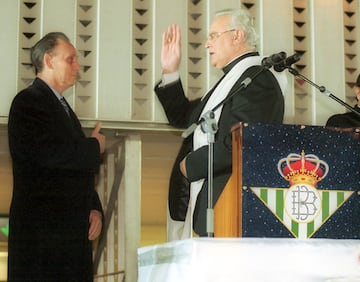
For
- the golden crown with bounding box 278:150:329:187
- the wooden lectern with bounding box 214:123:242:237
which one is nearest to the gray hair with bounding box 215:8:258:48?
the wooden lectern with bounding box 214:123:242:237

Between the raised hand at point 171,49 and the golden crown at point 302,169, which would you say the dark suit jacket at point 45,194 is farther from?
the golden crown at point 302,169

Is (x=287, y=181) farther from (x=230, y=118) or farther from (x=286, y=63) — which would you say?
(x=230, y=118)

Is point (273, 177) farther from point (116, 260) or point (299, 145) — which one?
point (116, 260)

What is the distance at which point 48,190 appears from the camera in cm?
436

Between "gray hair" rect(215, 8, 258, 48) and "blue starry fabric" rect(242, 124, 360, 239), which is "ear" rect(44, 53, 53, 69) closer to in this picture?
"gray hair" rect(215, 8, 258, 48)

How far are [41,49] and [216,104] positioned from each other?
3.95 ft

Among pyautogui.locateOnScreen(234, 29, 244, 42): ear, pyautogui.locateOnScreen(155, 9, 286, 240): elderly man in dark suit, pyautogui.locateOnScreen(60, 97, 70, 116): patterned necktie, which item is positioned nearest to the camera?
pyautogui.locateOnScreen(155, 9, 286, 240): elderly man in dark suit

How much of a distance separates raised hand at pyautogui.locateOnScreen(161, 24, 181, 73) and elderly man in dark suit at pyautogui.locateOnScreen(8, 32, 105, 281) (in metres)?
0.70

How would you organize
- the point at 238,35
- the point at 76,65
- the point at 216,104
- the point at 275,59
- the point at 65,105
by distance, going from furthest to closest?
the point at 76,65 < the point at 65,105 < the point at 238,35 < the point at 216,104 < the point at 275,59

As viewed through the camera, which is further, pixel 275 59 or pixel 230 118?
pixel 230 118

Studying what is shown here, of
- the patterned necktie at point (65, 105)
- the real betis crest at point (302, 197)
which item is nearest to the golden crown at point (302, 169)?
the real betis crest at point (302, 197)

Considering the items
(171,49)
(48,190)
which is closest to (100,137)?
(48,190)

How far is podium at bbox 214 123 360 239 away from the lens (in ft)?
9.56

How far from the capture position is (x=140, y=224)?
5000mm
